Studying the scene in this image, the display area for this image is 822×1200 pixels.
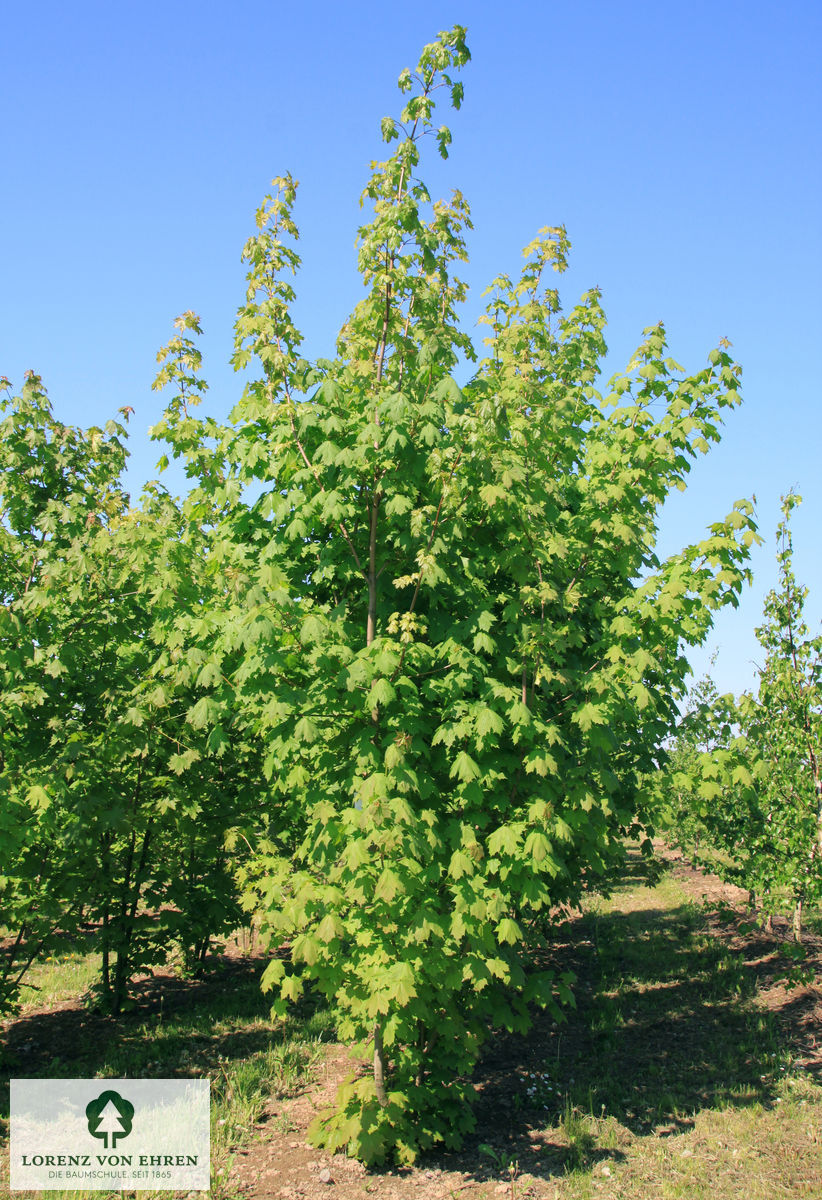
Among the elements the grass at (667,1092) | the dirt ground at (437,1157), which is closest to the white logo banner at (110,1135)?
the dirt ground at (437,1157)

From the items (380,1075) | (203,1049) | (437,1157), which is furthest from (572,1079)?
(203,1049)

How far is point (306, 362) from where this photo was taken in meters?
5.86

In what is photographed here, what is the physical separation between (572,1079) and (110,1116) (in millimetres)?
4449

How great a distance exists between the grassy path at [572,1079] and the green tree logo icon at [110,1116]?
0.76m

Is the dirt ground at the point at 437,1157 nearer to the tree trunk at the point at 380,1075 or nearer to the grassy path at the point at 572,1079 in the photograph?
the grassy path at the point at 572,1079

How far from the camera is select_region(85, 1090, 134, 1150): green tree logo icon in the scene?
21.4 feet

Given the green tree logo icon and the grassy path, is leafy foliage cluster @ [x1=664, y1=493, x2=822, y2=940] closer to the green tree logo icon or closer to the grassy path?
the grassy path

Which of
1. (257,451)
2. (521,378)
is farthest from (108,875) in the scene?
(521,378)

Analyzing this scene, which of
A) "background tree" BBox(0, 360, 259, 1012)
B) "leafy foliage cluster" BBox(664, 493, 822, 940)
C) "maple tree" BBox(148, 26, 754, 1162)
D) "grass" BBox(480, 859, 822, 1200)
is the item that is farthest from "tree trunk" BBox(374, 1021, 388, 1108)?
"leafy foliage cluster" BBox(664, 493, 822, 940)

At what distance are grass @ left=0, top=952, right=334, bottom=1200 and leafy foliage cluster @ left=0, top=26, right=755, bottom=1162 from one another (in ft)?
3.70

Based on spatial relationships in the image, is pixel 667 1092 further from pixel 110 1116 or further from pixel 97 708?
pixel 97 708

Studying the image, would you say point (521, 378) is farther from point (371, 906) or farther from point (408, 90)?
point (371, 906)

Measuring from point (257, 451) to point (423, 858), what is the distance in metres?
3.34

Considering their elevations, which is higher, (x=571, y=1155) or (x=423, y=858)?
(x=423, y=858)
